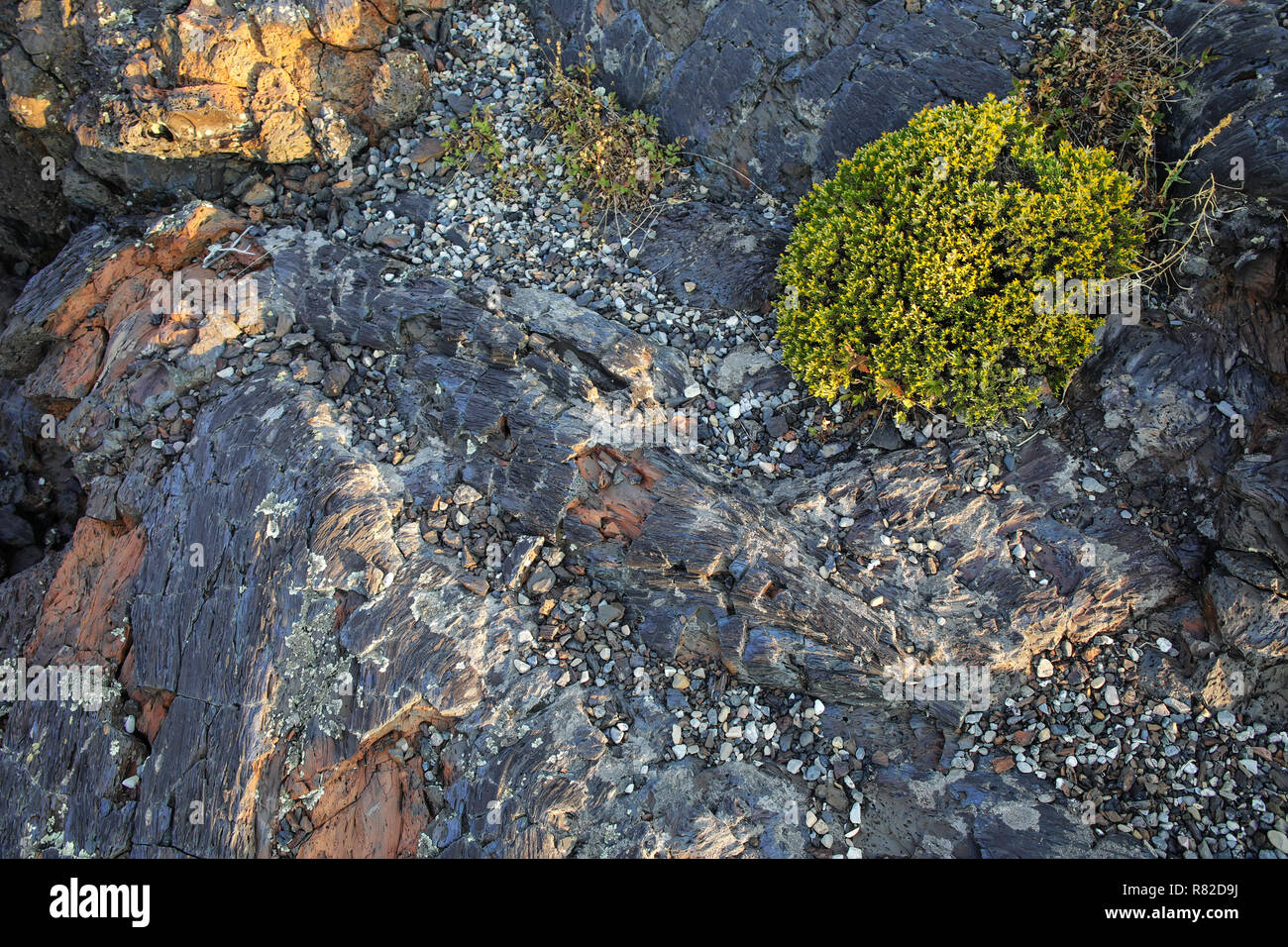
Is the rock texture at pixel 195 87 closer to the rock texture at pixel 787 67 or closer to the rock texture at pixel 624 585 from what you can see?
the rock texture at pixel 624 585

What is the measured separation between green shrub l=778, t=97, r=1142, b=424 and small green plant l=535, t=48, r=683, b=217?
2918 millimetres

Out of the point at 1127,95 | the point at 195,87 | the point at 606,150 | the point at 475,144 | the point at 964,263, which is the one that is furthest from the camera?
the point at 475,144

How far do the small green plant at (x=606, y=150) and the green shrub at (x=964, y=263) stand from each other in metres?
2.92

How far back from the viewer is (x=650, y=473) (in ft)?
25.3

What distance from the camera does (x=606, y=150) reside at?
9.72 m

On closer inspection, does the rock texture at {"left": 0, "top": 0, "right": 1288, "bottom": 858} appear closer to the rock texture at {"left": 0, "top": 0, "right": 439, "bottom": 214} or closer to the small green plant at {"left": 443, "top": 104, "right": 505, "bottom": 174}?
the rock texture at {"left": 0, "top": 0, "right": 439, "bottom": 214}

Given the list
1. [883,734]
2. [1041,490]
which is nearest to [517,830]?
[883,734]

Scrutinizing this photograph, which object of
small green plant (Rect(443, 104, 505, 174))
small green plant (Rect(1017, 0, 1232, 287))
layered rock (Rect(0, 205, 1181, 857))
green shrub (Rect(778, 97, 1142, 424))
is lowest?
layered rock (Rect(0, 205, 1181, 857))

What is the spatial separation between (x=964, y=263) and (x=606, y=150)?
486cm

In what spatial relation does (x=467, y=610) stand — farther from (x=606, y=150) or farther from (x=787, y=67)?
(x=787, y=67)

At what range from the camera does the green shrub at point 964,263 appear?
23.6 ft

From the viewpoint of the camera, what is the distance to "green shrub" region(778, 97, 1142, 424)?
23.6 ft

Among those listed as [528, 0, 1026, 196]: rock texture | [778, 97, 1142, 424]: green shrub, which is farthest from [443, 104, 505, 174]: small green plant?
[778, 97, 1142, 424]: green shrub

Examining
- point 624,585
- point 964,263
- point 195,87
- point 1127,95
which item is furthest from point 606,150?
point 1127,95
